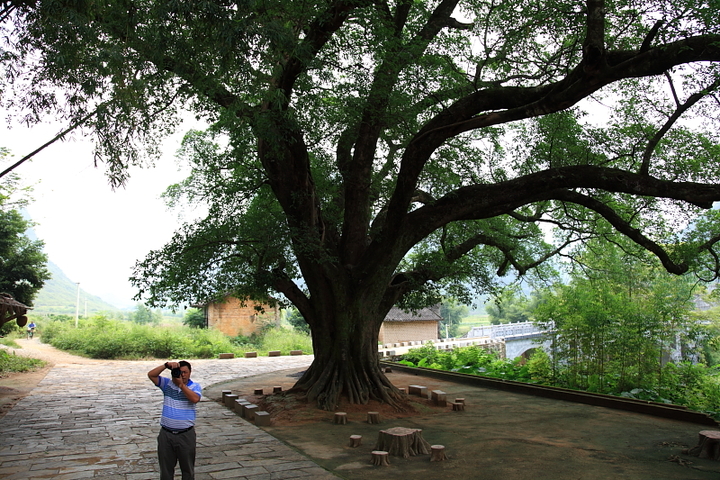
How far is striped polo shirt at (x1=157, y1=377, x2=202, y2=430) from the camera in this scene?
509cm

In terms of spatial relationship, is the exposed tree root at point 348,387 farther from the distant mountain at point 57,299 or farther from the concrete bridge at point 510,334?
the distant mountain at point 57,299

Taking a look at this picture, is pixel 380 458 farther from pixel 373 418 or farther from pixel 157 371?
pixel 157 371

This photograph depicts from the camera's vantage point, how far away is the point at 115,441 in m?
8.08

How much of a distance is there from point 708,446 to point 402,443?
13.3 ft

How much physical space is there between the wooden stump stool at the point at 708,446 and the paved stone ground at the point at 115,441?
4.97m

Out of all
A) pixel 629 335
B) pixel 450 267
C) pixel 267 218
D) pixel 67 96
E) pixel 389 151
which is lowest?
pixel 629 335

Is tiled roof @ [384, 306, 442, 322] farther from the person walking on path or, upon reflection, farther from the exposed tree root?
the person walking on path

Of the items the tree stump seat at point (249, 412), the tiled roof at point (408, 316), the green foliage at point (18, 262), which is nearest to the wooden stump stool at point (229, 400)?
the tree stump seat at point (249, 412)

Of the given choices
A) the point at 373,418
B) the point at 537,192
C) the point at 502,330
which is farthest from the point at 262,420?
the point at 502,330

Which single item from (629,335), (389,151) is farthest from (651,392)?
(389,151)

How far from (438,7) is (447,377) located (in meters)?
10.6

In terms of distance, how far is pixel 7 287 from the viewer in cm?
2633

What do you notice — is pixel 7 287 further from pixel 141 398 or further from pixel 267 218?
pixel 267 218

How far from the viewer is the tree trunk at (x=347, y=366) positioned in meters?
10.9
